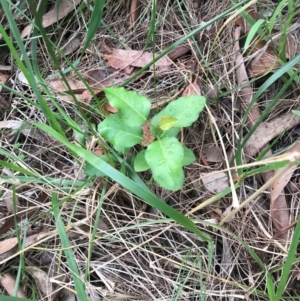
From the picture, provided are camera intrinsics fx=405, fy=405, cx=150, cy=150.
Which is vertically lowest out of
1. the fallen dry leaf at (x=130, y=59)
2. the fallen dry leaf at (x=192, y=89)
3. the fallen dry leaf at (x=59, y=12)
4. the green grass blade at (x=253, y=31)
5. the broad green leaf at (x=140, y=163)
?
the broad green leaf at (x=140, y=163)

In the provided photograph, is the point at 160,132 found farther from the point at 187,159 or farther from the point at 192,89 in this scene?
the point at 192,89

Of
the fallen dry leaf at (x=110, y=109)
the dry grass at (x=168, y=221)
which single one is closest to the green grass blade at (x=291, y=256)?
the dry grass at (x=168, y=221)

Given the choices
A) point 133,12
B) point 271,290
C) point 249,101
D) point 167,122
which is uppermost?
point 133,12

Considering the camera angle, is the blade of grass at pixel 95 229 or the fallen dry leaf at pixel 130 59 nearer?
the blade of grass at pixel 95 229

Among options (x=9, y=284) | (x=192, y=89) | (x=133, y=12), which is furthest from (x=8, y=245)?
(x=133, y=12)

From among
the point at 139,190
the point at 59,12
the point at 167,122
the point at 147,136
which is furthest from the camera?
the point at 59,12

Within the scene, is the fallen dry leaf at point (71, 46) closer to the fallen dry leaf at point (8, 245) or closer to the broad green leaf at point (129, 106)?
the broad green leaf at point (129, 106)

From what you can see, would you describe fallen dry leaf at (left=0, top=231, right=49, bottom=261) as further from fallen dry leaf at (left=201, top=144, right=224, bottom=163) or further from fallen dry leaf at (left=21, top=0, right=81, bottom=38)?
fallen dry leaf at (left=21, top=0, right=81, bottom=38)

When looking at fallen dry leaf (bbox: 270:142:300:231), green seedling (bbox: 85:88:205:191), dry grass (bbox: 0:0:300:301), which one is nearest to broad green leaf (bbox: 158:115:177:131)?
green seedling (bbox: 85:88:205:191)

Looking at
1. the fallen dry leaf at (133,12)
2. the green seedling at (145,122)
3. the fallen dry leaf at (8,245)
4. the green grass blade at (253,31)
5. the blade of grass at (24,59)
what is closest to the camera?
the blade of grass at (24,59)
